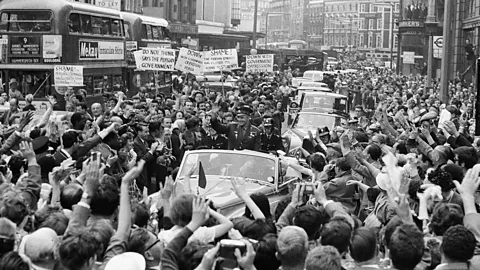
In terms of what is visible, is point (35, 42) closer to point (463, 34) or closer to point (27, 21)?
point (27, 21)

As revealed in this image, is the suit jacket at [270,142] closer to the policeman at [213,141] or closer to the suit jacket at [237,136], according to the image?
the suit jacket at [237,136]

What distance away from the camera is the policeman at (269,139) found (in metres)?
16.2

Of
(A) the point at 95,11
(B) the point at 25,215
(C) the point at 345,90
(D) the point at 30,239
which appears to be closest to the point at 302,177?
(B) the point at 25,215

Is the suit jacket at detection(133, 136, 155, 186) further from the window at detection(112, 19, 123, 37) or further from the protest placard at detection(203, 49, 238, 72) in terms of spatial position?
the window at detection(112, 19, 123, 37)

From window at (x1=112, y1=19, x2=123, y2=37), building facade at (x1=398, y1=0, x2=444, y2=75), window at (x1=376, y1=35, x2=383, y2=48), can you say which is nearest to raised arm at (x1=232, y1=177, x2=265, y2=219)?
window at (x1=112, y1=19, x2=123, y2=37)

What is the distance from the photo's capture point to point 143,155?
44.0 ft

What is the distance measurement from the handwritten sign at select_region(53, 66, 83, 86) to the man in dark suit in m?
8.45

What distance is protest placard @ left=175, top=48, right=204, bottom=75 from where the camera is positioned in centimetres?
2483

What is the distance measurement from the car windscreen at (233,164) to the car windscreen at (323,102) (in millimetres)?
15098

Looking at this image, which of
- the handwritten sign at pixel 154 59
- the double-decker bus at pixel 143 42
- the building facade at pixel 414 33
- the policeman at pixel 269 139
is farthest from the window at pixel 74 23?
the building facade at pixel 414 33

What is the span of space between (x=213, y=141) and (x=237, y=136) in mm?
637

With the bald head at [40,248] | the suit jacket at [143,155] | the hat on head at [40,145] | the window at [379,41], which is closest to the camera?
the bald head at [40,248]

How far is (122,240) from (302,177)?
5988 mm

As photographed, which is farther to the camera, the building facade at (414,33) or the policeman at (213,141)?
the building facade at (414,33)
